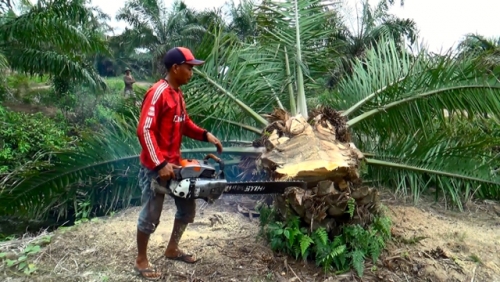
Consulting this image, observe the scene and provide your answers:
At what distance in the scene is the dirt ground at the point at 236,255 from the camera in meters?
3.77

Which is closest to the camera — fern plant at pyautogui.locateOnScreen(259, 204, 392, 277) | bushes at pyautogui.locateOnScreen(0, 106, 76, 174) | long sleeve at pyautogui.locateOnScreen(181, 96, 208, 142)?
long sleeve at pyautogui.locateOnScreen(181, 96, 208, 142)

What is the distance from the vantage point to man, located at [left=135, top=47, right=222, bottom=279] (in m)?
3.13

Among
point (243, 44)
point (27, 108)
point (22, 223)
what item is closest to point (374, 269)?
point (243, 44)

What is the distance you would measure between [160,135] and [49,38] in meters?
7.39

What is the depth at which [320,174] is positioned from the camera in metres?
3.91

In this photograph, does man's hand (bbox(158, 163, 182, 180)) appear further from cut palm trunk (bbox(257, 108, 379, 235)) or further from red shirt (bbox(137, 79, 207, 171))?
cut palm trunk (bbox(257, 108, 379, 235))

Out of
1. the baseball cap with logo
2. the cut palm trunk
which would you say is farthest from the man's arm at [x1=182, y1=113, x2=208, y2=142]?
the cut palm trunk

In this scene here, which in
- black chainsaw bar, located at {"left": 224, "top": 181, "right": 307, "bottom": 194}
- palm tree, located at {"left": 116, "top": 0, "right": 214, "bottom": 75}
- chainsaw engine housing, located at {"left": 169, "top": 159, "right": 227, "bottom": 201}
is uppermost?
palm tree, located at {"left": 116, "top": 0, "right": 214, "bottom": 75}

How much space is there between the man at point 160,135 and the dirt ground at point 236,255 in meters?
0.46

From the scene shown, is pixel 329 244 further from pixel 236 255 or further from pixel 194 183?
pixel 194 183

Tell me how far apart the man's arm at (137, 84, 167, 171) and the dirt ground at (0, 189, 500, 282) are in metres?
1.15

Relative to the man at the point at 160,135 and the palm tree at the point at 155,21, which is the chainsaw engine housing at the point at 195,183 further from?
the palm tree at the point at 155,21

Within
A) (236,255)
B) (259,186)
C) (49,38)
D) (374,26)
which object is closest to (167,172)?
(259,186)

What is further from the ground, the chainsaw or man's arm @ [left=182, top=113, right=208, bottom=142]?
man's arm @ [left=182, top=113, right=208, bottom=142]
